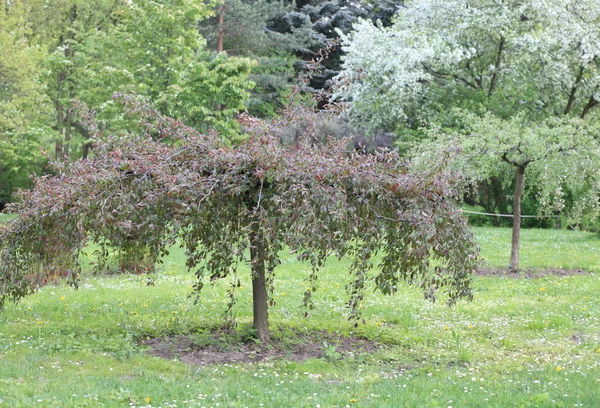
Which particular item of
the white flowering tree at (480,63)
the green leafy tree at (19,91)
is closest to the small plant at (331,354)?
the white flowering tree at (480,63)

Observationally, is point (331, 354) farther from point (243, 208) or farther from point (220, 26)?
point (220, 26)

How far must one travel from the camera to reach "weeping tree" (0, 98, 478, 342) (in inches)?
228

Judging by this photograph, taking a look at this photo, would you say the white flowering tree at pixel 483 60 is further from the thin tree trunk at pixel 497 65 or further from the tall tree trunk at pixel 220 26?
the tall tree trunk at pixel 220 26

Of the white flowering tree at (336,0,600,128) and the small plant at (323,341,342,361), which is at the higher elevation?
the white flowering tree at (336,0,600,128)

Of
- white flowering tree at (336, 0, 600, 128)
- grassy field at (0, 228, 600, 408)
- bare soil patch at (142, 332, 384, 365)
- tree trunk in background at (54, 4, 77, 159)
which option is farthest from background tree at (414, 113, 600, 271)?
tree trunk in background at (54, 4, 77, 159)

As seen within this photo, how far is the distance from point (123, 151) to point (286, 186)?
6.14 feet

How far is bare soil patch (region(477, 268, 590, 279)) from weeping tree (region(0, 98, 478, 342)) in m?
6.07

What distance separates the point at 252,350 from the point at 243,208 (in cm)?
159

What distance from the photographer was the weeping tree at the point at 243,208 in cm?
579

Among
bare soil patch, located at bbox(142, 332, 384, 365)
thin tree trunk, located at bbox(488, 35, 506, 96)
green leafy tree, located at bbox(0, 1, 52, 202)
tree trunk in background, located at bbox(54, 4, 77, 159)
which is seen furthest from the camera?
tree trunk in background, located at bbox(54, 4, 77, 159)

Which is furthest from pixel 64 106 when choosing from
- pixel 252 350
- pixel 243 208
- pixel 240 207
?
pixel 243 208

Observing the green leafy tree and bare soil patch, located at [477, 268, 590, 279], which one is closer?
bare soil patch, located at [477, 268, 590, 279]

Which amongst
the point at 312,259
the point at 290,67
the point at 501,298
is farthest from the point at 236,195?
the point at 290,67

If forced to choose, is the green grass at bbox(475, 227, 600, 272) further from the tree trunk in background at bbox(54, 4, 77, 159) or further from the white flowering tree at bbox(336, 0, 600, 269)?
the tree trunk in background at bbox(54, 4, 77, 159)
